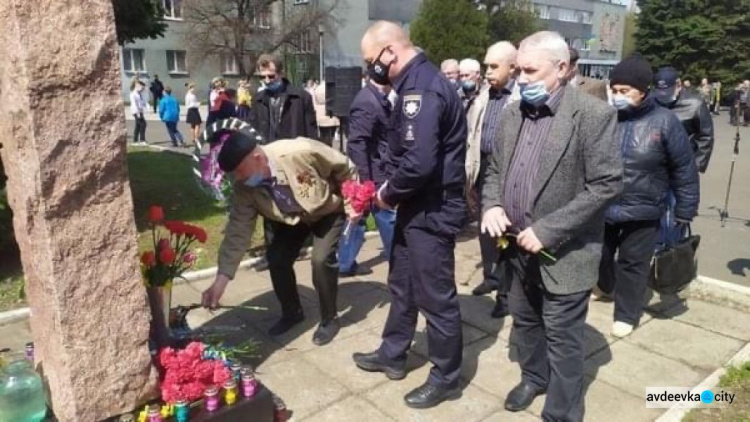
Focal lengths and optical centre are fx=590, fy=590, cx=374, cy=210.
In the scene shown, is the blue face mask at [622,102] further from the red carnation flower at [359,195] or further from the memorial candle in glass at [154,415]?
the memorial candle in glass at [154,415]

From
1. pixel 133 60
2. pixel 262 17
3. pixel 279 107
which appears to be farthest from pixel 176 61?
pixel 279 107

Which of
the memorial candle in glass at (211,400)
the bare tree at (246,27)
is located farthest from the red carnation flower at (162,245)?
the bare tree at (246,27)

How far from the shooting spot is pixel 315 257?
389 centimetres

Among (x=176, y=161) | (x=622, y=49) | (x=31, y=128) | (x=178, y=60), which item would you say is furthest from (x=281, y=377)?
(x=622, y=49)

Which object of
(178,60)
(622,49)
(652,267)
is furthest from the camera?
(622,49)

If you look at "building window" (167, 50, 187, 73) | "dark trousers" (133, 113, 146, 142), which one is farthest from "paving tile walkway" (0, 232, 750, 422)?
"building window" (167, 50, 187, 73)

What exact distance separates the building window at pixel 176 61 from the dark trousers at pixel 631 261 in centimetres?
3564

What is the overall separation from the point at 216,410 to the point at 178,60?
120 ft

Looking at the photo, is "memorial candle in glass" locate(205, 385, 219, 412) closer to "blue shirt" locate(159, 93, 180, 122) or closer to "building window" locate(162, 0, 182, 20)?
"blue shirt" locate(159, 93, 180, 122)

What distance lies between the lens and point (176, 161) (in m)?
11.6

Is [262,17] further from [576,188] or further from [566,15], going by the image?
[566,15]

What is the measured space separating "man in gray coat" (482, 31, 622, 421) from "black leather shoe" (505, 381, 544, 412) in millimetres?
235

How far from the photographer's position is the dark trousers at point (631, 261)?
4012 mm

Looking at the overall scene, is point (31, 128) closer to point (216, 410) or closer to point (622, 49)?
point (216, 410)
